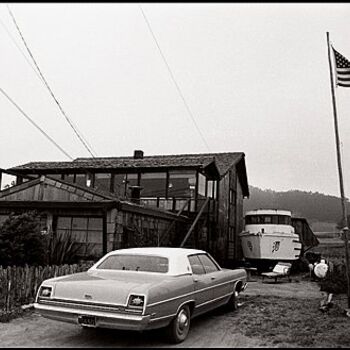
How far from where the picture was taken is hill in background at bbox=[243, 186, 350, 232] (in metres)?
43.6

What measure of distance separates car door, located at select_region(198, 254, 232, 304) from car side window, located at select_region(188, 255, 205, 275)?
15 cm

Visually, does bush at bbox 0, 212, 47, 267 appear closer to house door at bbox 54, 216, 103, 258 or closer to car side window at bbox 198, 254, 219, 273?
house door at bbox 54, 216, 103, 258

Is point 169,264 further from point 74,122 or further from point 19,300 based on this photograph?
point 74,122

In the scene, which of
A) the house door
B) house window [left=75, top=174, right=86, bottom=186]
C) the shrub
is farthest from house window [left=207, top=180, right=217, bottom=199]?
the shrub

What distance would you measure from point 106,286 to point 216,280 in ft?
8.75

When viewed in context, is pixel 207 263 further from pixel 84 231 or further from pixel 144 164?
pixel 144 164

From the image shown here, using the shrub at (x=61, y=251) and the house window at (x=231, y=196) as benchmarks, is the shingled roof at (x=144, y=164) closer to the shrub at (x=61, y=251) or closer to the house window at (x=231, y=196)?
the house window at (x=231, y=196)

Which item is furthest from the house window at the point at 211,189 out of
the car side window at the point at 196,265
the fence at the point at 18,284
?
the car side window at the point at 196,265

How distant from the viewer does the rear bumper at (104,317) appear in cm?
565

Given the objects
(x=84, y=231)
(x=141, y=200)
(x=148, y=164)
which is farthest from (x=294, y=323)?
(x=148, y=164)

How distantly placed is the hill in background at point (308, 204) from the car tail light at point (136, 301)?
122ft

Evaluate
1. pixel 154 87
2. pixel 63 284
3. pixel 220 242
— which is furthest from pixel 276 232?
pixel 63 284

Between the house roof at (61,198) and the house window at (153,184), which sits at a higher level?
the house window at (153,184)

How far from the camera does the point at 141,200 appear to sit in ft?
64.2
